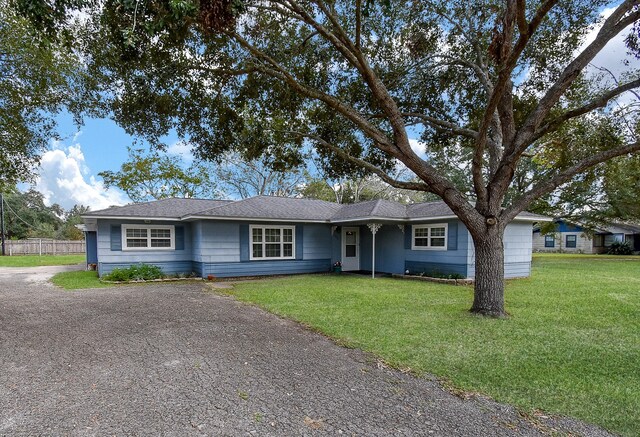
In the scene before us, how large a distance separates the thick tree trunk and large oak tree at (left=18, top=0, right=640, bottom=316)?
0.02m

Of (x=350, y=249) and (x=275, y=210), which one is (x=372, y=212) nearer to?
(x=350, y=249)

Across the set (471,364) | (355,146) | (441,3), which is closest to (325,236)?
(355,146)

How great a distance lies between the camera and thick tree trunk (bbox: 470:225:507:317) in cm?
668

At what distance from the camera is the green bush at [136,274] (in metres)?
11.6

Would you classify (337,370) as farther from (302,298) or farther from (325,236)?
(325,236)

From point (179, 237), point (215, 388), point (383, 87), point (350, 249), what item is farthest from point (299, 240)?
point (215, 388)

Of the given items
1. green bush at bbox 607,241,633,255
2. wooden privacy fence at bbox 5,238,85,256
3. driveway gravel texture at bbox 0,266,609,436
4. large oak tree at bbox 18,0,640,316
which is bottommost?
green bush at bbox 607,241,633,255

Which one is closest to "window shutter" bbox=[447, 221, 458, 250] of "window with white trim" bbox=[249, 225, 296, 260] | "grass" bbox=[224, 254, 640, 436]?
"grass" bbox=[224, 254, 640, 436]

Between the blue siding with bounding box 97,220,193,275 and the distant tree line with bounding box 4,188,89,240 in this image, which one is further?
the distant tree line with bounding box 4,188,89,240

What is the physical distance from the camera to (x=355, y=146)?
9281 mm

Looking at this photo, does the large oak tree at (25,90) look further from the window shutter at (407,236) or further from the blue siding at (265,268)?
the window shutter at (407,236)

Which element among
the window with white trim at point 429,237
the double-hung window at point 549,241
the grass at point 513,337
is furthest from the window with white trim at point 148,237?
the double-hung window at point 549,241

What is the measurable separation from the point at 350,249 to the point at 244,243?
4.83m

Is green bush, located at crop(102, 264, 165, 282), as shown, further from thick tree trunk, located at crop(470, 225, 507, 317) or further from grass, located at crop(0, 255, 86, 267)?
grass, located at crop(0, 255, 86, 267)
